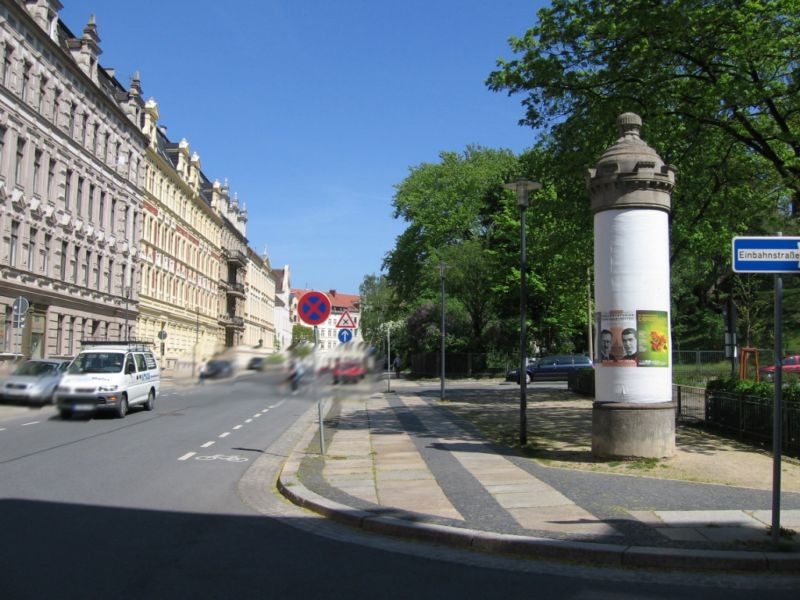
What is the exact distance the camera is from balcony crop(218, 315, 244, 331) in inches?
102

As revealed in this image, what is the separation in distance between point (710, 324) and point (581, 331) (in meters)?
10.7

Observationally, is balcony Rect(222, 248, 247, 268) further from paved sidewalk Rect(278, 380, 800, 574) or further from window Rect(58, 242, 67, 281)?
paved sidewalk Rect(278, 380, 800, 574)

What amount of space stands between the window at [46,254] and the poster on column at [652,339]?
1112 centimetres

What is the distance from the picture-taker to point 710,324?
56500 millimetres

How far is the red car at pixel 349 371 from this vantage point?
2760 millimetres

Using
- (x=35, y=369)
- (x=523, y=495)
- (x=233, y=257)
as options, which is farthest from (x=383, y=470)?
(x=35, y=369)

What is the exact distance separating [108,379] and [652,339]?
1159cm

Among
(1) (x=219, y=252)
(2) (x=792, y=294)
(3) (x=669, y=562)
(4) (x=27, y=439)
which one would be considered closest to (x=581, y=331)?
(2) (x=792, y=294)

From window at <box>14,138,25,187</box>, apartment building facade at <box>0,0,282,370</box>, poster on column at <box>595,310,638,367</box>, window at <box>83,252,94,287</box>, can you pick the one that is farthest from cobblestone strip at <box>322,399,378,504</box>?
poster on column at <box>595,310,638,367</box>

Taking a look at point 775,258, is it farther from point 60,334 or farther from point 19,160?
point 19,160

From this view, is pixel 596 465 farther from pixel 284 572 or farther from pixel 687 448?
pixel 284 572

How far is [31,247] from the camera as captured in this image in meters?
3.62

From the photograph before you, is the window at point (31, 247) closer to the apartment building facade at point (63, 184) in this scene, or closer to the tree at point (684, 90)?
the apartment building facade at point (63, 184)

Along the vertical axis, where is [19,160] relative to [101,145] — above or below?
below
